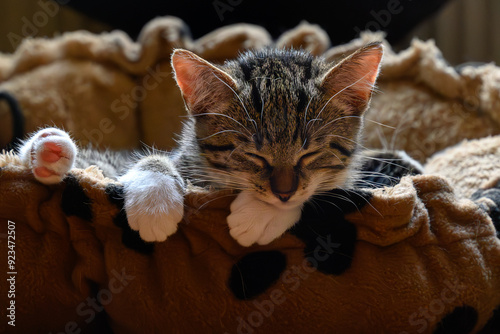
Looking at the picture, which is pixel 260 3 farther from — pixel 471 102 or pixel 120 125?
pixel 471 102

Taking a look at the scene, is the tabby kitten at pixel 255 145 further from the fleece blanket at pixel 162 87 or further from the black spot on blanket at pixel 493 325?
the fleece blanket at pixel 162 87

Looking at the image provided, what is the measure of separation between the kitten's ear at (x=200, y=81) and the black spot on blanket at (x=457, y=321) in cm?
74

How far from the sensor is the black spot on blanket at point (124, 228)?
90cm

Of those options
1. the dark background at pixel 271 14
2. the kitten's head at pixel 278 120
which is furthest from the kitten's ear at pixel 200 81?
the dark background at pixel 271 14

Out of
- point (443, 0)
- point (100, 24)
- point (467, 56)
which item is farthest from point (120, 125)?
point (467, 56)

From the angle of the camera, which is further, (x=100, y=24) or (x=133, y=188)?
(x=100, y=24)

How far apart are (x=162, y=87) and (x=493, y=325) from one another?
180cm

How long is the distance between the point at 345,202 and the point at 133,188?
18.8 inches

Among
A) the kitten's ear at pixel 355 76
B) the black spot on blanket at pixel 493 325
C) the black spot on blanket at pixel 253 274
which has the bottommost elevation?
the black spot on blanket at pixel 493 325

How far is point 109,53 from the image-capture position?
2.16m

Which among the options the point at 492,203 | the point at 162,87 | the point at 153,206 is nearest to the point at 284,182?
the point at 153,206

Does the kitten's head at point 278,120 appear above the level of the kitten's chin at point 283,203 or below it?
above

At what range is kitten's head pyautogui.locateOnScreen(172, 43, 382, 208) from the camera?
3.38 ft

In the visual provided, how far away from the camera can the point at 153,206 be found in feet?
2.95
